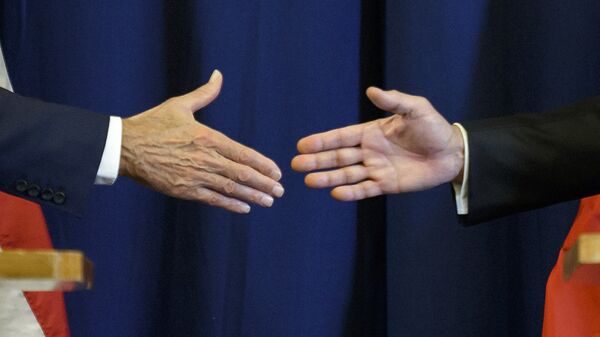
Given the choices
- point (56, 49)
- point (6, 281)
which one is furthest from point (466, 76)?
point (6, 281)

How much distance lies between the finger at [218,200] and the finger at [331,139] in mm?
125

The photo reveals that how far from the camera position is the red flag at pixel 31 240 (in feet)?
5.77

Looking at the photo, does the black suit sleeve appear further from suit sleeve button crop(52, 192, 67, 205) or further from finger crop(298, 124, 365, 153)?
suit sleeve button crop(52, 192, 67, 205)

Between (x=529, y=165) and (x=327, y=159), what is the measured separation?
12.0 inches

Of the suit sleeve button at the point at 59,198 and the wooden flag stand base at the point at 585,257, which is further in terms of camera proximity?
the suit sleeve button at the point at 59,198

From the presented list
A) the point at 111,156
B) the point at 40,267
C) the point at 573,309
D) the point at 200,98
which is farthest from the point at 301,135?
the point at 40,267

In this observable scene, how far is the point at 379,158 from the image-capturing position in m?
1.59

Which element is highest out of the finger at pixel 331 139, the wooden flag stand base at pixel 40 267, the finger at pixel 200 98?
the finger at pixel 200 98

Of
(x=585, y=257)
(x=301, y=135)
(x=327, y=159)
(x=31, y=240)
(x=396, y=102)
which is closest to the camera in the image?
(x=585, y=257)

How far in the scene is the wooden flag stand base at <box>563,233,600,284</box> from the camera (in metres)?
0.92

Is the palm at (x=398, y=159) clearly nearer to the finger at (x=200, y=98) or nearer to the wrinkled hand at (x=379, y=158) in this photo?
the wrinkled hand at (x=379, y=158)

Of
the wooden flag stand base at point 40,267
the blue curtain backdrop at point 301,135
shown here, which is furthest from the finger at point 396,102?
the wooden flag stand base at point 40,267

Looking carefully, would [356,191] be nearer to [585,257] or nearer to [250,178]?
[250,178]

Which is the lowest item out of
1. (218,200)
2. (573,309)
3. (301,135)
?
(573,309)
